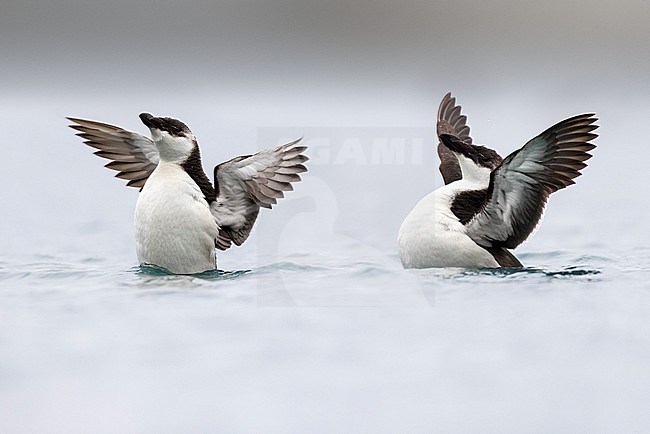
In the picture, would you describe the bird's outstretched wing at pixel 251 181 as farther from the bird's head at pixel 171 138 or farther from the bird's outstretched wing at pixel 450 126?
the bird's outstretched wing at pixel 450 126

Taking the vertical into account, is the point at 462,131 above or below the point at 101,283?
above

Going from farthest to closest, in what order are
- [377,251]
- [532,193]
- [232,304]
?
[377,251] → [532,193] → [232,304]

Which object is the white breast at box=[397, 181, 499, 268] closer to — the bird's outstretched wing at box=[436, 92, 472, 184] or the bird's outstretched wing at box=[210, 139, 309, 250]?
the bird's outstretched wing at box=[210, 139, 309, 250]

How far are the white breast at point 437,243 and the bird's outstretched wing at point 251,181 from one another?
54 cm

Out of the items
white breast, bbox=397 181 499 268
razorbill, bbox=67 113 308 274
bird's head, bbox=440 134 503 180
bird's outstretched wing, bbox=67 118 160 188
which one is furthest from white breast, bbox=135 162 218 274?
bird's head, bbox=440 134 503 180

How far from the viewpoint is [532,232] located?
16.6 ft

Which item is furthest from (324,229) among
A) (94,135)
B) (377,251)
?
(94,135)

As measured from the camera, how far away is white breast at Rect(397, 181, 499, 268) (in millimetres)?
5020

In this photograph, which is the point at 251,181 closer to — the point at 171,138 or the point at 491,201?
the point at 171,138

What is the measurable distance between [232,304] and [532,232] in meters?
1.34

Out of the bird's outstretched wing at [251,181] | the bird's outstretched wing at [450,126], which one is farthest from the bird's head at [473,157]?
the bird's outstretched wing at [251,181]

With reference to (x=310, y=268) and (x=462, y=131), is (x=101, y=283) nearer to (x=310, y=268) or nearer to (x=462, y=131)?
(x=310, y=268)

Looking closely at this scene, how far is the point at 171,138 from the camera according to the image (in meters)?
5.03

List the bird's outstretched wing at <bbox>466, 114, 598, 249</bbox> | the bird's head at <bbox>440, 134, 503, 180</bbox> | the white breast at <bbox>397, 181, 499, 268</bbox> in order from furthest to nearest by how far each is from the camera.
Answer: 1. the bird's head at <bbox>440, 134, 503, 180</bbox>
2. the white breast at <bbox>397, 181, 499, 268</bbox>
3. the bird's outstretched wing at <bbox>466, 114, 598, 249</bbox>
